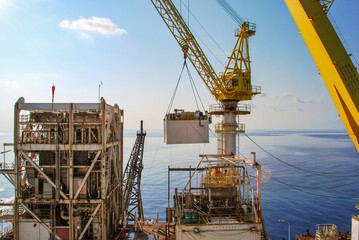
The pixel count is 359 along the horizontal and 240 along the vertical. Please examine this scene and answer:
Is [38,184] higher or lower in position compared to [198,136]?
lower

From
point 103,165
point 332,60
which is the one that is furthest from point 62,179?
point 332,60

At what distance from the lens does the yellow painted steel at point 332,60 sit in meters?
16.8

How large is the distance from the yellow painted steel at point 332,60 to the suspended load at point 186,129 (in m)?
10.7

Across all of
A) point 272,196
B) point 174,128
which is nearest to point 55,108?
point 174,128

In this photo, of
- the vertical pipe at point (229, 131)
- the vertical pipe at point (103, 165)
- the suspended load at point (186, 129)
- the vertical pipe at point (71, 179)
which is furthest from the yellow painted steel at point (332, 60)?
the vertical pipe at point (71, 179)

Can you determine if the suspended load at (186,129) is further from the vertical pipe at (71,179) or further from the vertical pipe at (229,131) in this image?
the vertical pipe at (229,131)

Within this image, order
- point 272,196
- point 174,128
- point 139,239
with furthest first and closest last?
point 272,196
point 174,128
point 139,239

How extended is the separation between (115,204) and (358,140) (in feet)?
72.6

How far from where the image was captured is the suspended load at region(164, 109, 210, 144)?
22.9 m

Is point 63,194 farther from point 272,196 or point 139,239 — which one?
point 272,196

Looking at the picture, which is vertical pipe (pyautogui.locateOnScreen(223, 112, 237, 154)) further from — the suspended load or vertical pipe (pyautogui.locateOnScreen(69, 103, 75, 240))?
vertical pipe (pyautogui.locateOnScreen(69, 103, 75, 240))

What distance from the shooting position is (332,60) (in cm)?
1706

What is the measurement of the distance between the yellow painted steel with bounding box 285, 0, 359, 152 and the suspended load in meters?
10.7

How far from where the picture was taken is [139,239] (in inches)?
846
